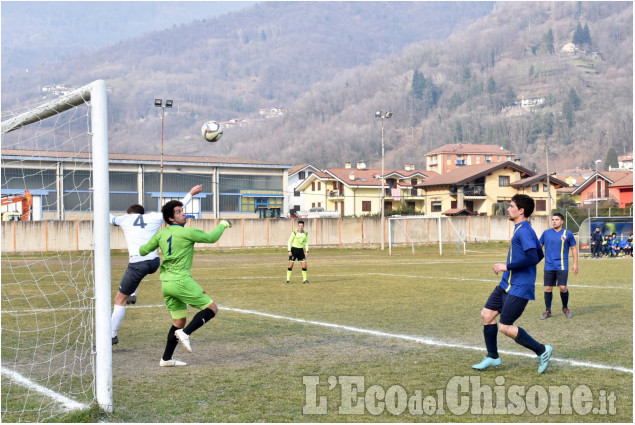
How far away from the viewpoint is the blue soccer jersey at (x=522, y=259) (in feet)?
25.6

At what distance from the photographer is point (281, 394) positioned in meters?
7.07

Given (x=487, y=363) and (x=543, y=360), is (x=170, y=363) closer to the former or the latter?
(x=487, y=363)

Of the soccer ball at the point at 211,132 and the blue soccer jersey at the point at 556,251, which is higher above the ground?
the soccer ball at the point at 211,132

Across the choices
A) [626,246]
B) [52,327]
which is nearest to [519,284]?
[52,327]

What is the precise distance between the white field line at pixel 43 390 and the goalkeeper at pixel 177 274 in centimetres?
150

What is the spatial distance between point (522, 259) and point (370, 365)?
2.15 metres

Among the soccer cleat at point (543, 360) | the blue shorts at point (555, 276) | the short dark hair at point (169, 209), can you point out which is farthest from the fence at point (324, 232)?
the soccer cleat at point (543, 360)

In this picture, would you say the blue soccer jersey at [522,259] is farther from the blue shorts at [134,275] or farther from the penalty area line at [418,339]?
the blue shorts at [134,275]

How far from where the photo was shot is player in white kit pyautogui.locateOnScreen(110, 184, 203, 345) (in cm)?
1019

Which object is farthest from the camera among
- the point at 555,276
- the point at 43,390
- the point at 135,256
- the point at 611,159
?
the point at 611,159

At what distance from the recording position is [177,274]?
28.0ft

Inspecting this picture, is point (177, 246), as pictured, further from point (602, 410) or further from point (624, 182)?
point (624, 182)

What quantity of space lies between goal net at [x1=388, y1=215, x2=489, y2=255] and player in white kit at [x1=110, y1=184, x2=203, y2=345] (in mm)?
39765

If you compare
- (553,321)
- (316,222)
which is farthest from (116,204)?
→ (553,321)
